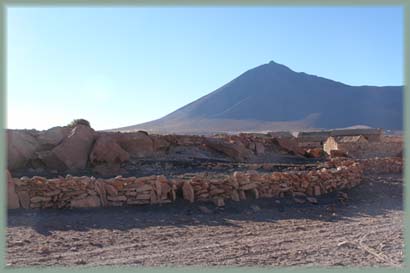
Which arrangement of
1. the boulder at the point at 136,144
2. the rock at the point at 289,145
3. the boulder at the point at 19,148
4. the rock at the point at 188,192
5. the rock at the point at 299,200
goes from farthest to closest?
1. the rock at the point at 289,145
2. the boulder at the point at 136,144
3. the boulder at the point at 19,148
4. the rock at the point at 299,200
5. the rock at the point at 188,192

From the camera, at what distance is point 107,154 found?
16.6 metres

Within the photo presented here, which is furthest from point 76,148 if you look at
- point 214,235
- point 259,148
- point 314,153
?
point 314,153

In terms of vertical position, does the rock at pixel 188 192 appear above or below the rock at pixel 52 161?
below

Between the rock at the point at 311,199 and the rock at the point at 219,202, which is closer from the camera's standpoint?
the rock at the point at 219,202

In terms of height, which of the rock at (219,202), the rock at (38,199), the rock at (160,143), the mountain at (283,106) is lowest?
the rock at (219,202)

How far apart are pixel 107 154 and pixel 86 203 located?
6714mm

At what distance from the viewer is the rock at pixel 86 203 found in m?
9.98

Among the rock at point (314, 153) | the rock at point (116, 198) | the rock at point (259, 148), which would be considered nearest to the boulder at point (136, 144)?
the rock at point (259, 148)

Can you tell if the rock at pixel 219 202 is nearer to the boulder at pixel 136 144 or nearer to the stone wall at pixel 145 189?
the stone wall at pixel 145 189

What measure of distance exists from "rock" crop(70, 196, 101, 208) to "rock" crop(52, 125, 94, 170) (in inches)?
234

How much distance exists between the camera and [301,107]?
11525 centimetres

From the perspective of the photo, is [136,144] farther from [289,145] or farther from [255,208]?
[255,208]

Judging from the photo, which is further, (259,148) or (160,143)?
(259,148)

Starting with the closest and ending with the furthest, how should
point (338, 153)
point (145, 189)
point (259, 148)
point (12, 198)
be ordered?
point (12, 198) < point (145, 189) < point (259, 148) < point (338, 153)
